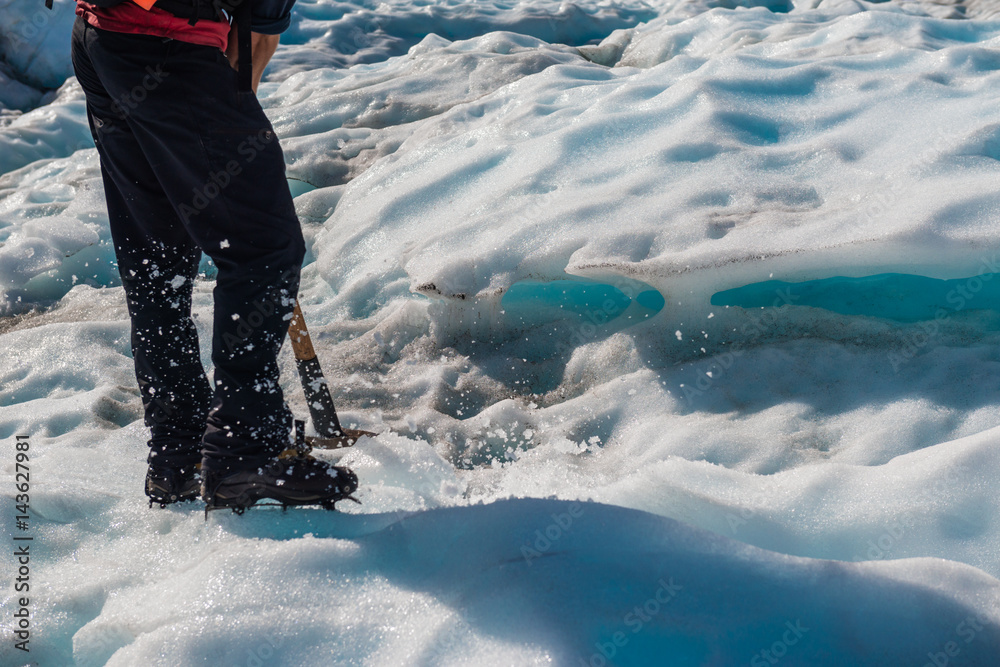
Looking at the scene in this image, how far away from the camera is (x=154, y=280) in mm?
1705

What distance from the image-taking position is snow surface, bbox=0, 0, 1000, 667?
4.06 feet

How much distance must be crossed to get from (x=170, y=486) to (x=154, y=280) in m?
0.52

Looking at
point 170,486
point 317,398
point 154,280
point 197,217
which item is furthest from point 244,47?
point 170,486

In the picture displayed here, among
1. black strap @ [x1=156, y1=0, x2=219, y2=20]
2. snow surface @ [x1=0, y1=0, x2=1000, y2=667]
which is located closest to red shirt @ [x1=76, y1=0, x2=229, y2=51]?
black strap @ [x1=156, y1=0, x2=219, y2=20]

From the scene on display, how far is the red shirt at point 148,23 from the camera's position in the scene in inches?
55.3

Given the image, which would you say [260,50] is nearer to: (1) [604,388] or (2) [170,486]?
(2) [170,486]

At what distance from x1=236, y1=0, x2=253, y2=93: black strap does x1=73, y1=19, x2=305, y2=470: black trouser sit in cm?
2

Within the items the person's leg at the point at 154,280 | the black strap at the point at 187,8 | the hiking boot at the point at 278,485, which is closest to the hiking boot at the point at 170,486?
the person's leg at the point at 154,280

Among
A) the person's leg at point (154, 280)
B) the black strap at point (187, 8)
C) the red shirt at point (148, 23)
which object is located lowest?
the person's leg at point (154, 280)

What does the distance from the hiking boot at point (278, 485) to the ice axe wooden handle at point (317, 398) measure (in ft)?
1.14

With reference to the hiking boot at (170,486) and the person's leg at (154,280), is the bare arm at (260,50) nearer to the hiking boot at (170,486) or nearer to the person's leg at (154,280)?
the person's leg at (154,280)

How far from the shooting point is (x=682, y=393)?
211cm

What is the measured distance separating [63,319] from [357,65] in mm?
4313

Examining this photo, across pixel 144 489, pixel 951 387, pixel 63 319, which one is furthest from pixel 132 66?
pixel 951 387
